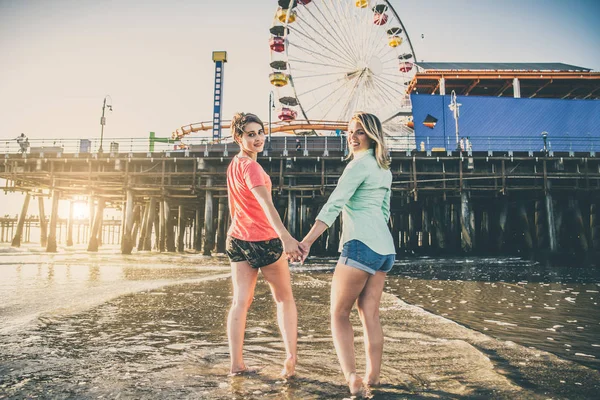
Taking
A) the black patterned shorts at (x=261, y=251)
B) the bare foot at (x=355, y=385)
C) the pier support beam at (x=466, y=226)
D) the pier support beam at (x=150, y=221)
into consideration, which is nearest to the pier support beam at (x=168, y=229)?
the pier support beam at (x=150, y=221)

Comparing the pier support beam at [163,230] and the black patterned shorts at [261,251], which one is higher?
the pier support beam at [163,230]

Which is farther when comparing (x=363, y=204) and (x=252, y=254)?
(x=252, y=254)

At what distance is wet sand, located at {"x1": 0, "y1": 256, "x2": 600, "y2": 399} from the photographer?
6.92ft

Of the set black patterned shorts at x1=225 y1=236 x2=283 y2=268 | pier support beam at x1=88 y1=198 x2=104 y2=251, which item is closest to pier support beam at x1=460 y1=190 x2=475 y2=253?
black patterned shorts at x1=225 y1=236 x2=283 y2=268

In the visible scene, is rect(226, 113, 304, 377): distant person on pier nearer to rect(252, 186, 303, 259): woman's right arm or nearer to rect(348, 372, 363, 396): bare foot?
rect(252, 186, 303, 259): woman's right arm

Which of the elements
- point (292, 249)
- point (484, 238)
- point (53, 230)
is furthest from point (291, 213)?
point (292, 249)

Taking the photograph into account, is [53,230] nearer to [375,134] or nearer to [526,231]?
[375,134]

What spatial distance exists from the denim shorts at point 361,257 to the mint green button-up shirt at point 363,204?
0.08 ft

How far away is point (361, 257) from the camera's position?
2148 mm

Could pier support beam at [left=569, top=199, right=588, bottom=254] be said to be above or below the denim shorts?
above

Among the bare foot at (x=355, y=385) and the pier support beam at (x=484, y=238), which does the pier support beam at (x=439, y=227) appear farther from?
the bare foot at (x=355, y=385)

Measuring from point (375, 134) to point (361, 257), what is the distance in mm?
742

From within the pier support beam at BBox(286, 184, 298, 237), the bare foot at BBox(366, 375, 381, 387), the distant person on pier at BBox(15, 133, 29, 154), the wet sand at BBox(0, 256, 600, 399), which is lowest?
the wet sand at BBox(0, 256, 600, 399)

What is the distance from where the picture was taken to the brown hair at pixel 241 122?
270 centimetres
